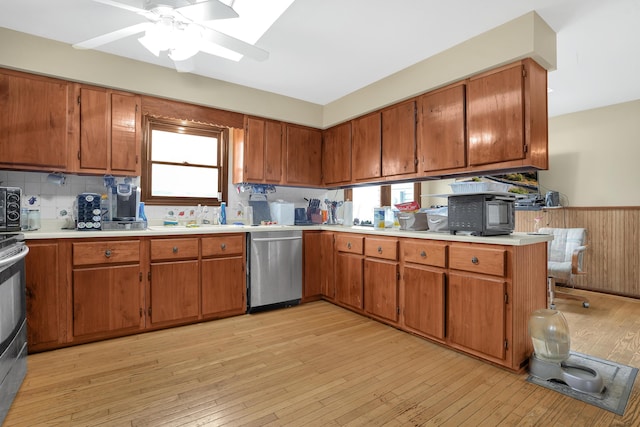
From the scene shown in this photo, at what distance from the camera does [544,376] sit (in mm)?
2078

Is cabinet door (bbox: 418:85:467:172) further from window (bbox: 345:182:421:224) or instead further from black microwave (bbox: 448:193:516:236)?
window (bbox: 345:182:421:224)

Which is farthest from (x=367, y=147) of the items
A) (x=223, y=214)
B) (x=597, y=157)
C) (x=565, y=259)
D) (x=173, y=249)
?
(x=597, y=157)

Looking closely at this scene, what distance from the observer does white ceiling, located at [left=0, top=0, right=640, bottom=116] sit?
7.49 feet

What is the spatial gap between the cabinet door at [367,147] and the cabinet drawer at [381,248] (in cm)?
85

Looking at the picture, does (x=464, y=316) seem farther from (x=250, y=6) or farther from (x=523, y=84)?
(x=250, y=6)

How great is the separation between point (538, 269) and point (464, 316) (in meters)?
0.68

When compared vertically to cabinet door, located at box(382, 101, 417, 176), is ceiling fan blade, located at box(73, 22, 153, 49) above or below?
above

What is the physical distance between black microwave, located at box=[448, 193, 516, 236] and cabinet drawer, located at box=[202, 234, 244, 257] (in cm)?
208

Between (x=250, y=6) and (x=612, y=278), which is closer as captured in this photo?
(x=250, y=6)

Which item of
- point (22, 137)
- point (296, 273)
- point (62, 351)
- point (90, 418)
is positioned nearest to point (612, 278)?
point (296, 273)

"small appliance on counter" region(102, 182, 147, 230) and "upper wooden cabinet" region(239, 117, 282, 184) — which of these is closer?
"small appliance on counter" region(102, 182, 147, 230)

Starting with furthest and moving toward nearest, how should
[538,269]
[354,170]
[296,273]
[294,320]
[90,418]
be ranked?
[354,170], [296,273], [294,320], [538,269], [90,418]

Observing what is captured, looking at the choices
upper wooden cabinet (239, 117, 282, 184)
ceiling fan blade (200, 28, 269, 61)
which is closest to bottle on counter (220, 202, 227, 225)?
upper wooden cabinet (239, 117, 282, 184)

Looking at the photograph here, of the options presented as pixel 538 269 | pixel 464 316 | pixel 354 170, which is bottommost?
pixel 464 316
